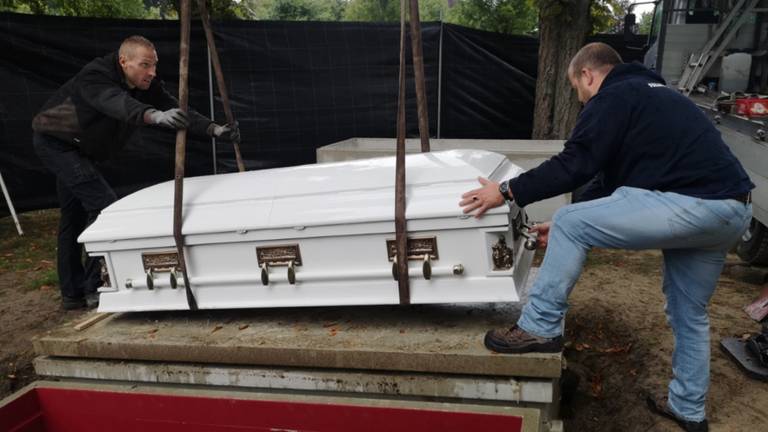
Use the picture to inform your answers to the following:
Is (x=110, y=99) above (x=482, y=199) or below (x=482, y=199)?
above

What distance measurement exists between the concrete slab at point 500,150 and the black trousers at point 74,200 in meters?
2.26

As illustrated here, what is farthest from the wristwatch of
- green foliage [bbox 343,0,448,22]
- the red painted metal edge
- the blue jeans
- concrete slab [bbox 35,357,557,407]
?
green foliage [bbox 343,0,448,22]

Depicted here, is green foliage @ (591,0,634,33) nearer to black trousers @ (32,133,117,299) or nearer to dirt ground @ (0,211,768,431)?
dirt ground @ (0,211,768,431)

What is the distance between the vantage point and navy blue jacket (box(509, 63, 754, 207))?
214 centimetres

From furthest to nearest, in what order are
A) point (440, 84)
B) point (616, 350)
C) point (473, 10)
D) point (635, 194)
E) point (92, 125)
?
point (473, 10) < point (440, 84) < point (92, 125) < point (616, 350) < point (635, 194)

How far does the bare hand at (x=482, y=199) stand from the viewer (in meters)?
2.30

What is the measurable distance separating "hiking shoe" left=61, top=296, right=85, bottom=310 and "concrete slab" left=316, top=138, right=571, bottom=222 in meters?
2.36

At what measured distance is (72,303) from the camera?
3926 mm

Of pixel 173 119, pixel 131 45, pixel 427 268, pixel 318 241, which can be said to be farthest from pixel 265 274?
pixel 131 45

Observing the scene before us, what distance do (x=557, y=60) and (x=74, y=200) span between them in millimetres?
5426

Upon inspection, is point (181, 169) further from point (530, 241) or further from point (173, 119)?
point (530, 241)

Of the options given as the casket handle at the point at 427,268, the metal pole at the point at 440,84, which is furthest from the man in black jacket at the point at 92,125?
the metal pole at the point at 440,84

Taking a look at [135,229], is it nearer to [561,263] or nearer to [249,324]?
[249,324]

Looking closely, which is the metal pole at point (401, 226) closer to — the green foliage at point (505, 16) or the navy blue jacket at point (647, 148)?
the navy blue jacket at point (647, 148)
